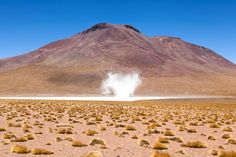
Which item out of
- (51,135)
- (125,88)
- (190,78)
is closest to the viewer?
(51,135)

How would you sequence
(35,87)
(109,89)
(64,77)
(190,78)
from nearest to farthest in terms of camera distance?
1. (109,89)
2. (35,87)
3. (64,77)
4. (190,78)

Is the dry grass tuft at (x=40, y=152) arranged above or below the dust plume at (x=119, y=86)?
below

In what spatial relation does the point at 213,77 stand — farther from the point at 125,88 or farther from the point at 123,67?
the point at 125,88

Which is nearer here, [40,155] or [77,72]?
[40,155]

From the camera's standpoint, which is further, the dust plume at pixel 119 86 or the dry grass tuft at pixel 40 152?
the dust plume at pixel 119 86

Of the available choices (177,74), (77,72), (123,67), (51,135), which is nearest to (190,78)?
(177,74)

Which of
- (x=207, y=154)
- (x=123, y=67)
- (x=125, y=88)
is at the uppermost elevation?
(x=123, y=67)

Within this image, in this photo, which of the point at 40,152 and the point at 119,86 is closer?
the point at 40,152

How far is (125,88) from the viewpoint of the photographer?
13850 centimetres

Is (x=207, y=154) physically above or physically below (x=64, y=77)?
below

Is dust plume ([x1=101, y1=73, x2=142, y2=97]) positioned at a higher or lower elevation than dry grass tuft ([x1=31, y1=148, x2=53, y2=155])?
higher

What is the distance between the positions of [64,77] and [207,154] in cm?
15927

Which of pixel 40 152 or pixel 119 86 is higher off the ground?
pixel 119 86

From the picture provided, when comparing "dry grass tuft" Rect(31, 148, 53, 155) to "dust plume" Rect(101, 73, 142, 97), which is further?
"dust plume" Rect(101, 73, 142, 97)
